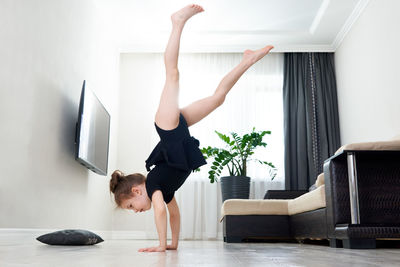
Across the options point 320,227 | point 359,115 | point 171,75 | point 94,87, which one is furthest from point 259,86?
point 171,75

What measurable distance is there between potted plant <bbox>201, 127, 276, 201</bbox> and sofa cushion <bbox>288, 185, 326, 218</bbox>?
1.24 m

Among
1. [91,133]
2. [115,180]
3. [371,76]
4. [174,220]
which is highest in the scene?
[371,76]

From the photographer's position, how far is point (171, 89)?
7.45ft

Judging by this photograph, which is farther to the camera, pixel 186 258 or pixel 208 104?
pixel 208 104

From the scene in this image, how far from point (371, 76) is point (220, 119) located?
220 centimetres

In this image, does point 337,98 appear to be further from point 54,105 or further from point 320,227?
point 54,105

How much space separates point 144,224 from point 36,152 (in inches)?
117

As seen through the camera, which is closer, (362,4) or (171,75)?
(171,75)

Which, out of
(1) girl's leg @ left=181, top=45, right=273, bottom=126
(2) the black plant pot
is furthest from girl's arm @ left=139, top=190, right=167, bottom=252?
(2) the black plant pot

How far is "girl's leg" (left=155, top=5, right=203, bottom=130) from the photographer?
87.4 inches

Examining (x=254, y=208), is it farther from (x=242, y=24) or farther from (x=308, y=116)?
(x=242, y=24)

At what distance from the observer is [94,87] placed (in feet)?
15.8

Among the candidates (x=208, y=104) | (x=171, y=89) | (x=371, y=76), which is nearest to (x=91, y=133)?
(x=208, y=104)

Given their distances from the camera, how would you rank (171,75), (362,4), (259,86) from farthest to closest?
(259,86), (362,4), (171,75)
